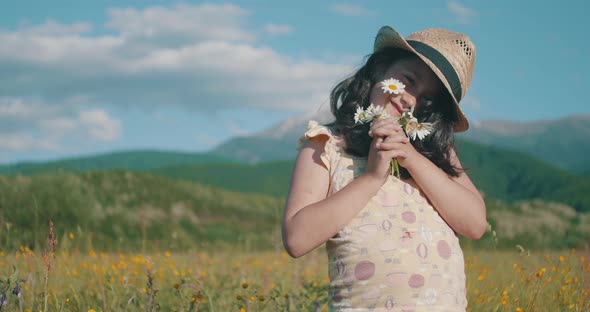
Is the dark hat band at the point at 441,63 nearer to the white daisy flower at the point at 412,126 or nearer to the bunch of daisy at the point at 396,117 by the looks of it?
the bunch of daisy at the point at 396,117

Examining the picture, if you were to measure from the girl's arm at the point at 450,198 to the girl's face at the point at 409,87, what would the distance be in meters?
0.28

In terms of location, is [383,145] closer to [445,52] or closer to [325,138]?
[325,138]

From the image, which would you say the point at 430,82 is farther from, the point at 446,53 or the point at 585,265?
the point at 585,265

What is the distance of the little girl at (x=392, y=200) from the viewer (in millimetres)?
2623

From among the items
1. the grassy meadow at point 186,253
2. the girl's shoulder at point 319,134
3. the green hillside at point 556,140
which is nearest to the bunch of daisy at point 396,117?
the girl's shoulder at point 319,134

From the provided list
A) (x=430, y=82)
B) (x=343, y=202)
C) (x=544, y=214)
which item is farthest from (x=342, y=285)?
(x=544, y=214)

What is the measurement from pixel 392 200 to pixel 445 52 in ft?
2.72

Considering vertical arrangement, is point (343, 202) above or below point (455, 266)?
above

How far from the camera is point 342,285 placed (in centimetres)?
270

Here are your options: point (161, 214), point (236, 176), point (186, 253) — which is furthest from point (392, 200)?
point (236, 176)

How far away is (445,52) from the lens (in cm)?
307

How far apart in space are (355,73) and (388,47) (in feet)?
0.77

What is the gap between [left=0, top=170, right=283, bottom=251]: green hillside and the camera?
422 inches

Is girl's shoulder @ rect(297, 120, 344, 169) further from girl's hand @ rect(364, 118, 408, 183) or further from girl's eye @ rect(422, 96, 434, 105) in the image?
girl's eye @ rect(422, 96, 434, 105)
